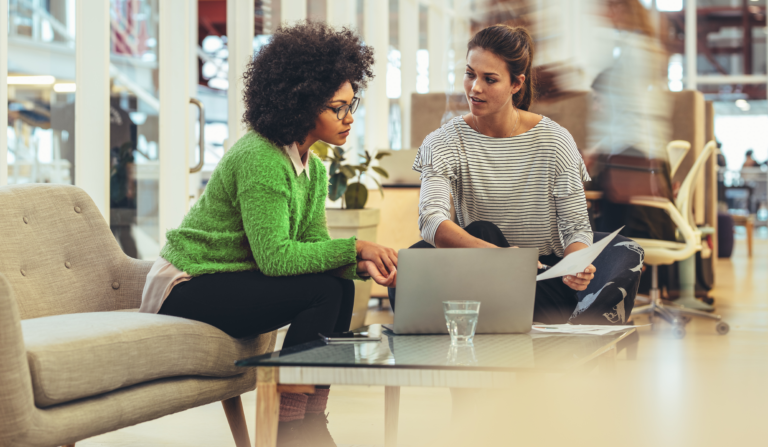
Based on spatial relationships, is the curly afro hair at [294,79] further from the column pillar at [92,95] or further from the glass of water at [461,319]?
the column pillar at [92,95]

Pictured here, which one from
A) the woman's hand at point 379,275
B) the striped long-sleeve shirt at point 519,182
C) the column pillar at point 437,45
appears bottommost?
the woman's hand at point 379,275

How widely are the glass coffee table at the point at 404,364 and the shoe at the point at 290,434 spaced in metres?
0.20

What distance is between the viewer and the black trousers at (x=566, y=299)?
1789 millimetres

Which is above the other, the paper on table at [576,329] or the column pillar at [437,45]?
the column pillar at [437,45]

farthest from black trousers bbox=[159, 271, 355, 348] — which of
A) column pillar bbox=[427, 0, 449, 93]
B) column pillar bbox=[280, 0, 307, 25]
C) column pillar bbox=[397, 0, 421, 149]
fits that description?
column pillar bbox=[427, 0, 449, 93]

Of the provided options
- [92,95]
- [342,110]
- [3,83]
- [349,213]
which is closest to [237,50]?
[349,213]

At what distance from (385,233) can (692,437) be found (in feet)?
13.0

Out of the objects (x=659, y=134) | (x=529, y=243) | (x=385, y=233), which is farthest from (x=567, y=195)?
(x=385, y=233)

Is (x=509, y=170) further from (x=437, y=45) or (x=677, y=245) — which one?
(x=437, y=45)

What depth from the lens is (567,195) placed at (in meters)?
2.00

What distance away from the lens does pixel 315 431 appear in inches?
58.4

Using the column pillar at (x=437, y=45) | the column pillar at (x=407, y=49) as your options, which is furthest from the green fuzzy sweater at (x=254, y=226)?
the column pillar at (x=437, y=45)

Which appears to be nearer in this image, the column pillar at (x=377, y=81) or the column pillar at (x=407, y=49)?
the column pillar at (x=377, y=81)

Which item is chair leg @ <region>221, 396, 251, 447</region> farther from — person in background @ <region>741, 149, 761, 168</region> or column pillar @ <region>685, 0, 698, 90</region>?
person in background @ <region>741, 149, 761, 168</region>
